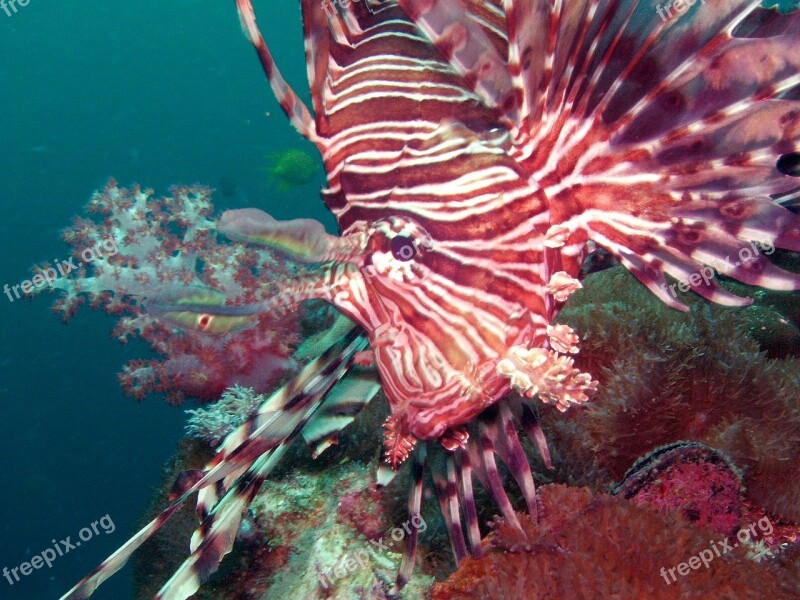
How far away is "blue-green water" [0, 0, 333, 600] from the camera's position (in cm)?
4081

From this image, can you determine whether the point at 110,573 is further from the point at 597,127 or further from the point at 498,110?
the point at 597,127

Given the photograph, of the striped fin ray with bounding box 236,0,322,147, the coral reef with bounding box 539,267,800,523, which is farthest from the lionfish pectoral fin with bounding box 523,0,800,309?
the striped fin ray with bounding box 236,0,322,147

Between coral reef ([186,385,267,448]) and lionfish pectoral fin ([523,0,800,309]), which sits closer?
lionfish pectoral fin ([523,0,800,309])

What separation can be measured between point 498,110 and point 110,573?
206cm

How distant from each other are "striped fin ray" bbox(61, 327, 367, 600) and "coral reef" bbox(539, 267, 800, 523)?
1.40m

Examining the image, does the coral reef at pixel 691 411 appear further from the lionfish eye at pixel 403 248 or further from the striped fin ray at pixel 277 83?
the striped fin ray at pixel 277 83

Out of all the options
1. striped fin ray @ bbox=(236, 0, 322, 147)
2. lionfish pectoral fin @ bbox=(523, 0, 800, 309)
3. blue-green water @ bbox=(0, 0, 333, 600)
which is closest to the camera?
lionfish pectoral fin @ bbox=(523, 0, 800, 309)

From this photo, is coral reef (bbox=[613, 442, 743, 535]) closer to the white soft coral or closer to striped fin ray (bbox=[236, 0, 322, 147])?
the white soft coral

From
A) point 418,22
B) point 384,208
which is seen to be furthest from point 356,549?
point 418,22

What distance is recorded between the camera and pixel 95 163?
6138cm

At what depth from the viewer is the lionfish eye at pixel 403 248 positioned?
1.86m

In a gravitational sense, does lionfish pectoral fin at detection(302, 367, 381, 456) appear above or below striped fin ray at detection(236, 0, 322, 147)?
below

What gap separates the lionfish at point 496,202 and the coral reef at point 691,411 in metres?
0.60

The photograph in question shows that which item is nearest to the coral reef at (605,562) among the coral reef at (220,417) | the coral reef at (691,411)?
the coral reef at (691,411)
